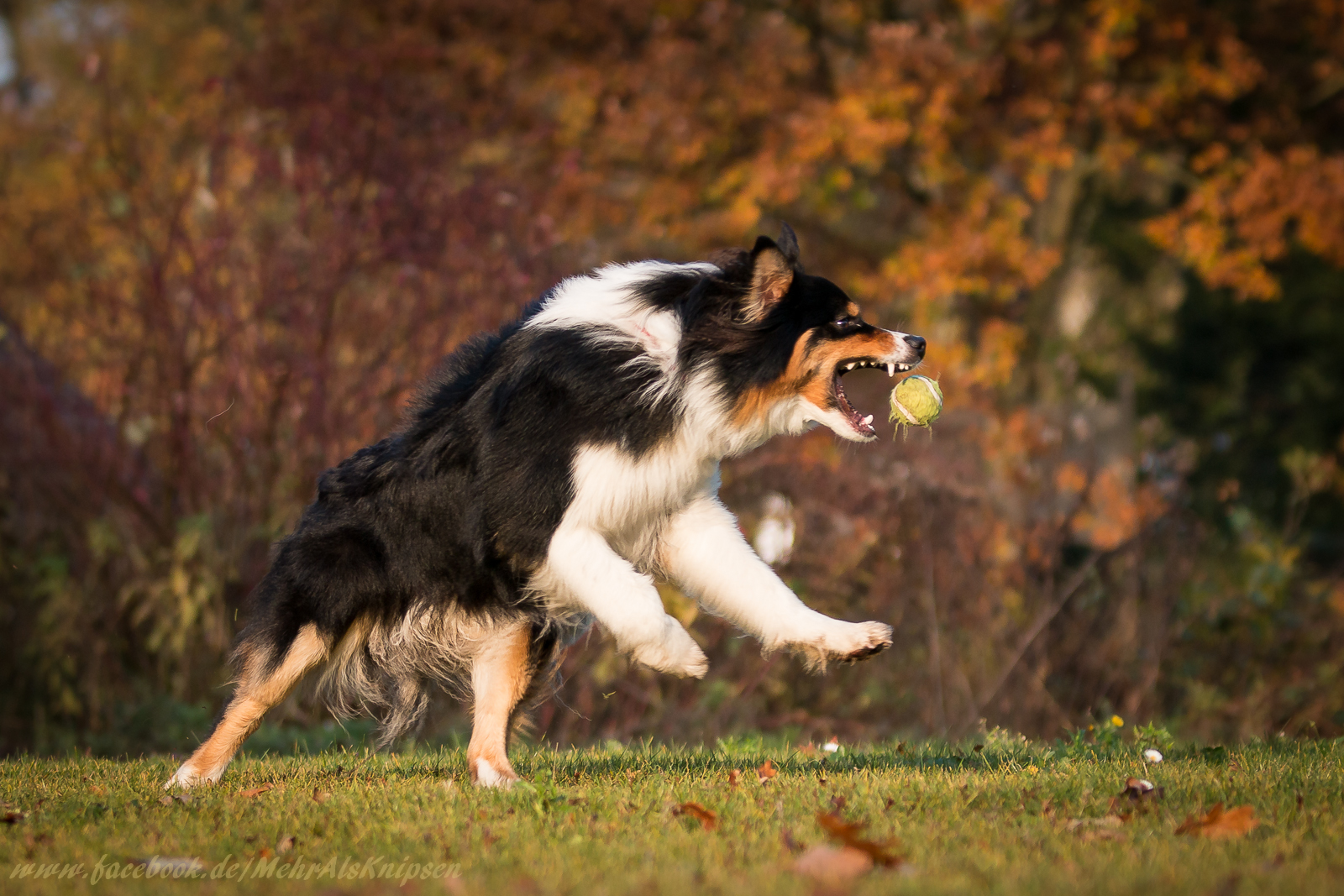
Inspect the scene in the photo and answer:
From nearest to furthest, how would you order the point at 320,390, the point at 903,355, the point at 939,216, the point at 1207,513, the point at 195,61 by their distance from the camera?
the point at 903,355 < the point at 320,390 < the point at 1207,513 < the point at 939,216 < the point at 195,61

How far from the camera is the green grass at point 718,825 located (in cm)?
316

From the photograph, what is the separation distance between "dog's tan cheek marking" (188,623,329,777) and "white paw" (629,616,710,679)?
1.26m

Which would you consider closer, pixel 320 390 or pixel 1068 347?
pixel 320 390

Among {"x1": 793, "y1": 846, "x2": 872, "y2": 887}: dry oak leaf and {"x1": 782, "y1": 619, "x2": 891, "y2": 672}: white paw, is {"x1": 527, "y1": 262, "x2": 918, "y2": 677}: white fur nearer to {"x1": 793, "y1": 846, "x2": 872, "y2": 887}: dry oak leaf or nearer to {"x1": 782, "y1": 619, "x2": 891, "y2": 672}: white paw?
{"x1": 782, "y1": 619, "x2": 891, "y2": 672}: white paw

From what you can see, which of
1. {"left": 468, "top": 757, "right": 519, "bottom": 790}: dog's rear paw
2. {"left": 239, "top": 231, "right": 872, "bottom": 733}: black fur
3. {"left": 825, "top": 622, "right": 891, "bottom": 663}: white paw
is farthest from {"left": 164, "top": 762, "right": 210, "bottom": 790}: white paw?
{"left": 825, "top": 622, "right": 891, "bottom": 663}: white paw

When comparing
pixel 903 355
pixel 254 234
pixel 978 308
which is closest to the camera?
pixel 903 355

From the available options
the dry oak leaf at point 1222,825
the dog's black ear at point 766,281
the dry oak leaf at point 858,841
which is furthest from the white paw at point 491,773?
the dry oak leaf at point 1222,825

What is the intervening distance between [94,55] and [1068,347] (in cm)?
889

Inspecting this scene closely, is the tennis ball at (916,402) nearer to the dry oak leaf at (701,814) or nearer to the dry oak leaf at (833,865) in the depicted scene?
the dry oak leaf at (701,814)

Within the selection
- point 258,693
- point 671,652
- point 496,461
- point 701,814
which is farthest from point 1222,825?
point 258,693

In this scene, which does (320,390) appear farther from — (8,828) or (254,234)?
(8,828)

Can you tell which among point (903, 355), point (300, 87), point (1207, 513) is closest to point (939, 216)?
point (1207, 513)

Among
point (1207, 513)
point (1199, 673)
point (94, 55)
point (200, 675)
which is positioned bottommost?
point (200, 675)

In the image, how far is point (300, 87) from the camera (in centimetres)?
877
